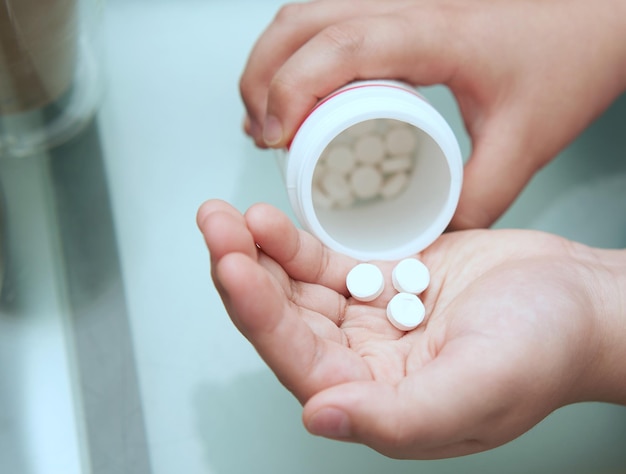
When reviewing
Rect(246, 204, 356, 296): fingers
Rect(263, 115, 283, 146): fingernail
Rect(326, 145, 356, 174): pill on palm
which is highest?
Rect(263, 115, 283, 146): fingernail

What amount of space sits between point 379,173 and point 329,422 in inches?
14.9

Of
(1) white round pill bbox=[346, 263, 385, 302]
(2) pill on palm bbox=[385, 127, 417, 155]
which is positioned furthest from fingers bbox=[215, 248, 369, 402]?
(2) pill on palm bbox=[385, 127, 417, 155]

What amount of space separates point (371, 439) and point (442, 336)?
107 mm

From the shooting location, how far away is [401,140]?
0.74 meters

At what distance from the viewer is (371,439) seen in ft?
1.46

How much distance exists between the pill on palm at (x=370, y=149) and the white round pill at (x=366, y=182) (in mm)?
13

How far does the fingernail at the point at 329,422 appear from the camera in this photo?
0.43m

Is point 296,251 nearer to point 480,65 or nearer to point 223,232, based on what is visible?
point 223,232

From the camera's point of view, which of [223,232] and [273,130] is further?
→ [273,130]

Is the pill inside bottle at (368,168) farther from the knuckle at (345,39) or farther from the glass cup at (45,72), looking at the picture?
the glass cup at (45,72)

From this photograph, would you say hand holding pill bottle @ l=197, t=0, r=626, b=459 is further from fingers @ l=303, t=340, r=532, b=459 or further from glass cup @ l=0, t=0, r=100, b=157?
glass cup @ l=0, t=0, r=100, b=157

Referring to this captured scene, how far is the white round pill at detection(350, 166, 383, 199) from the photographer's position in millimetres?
741

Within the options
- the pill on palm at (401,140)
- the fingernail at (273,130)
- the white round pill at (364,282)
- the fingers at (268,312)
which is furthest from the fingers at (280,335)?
the pill on palm at (401,140)

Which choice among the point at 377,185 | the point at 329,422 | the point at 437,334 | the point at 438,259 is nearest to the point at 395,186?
the point at 377,185
